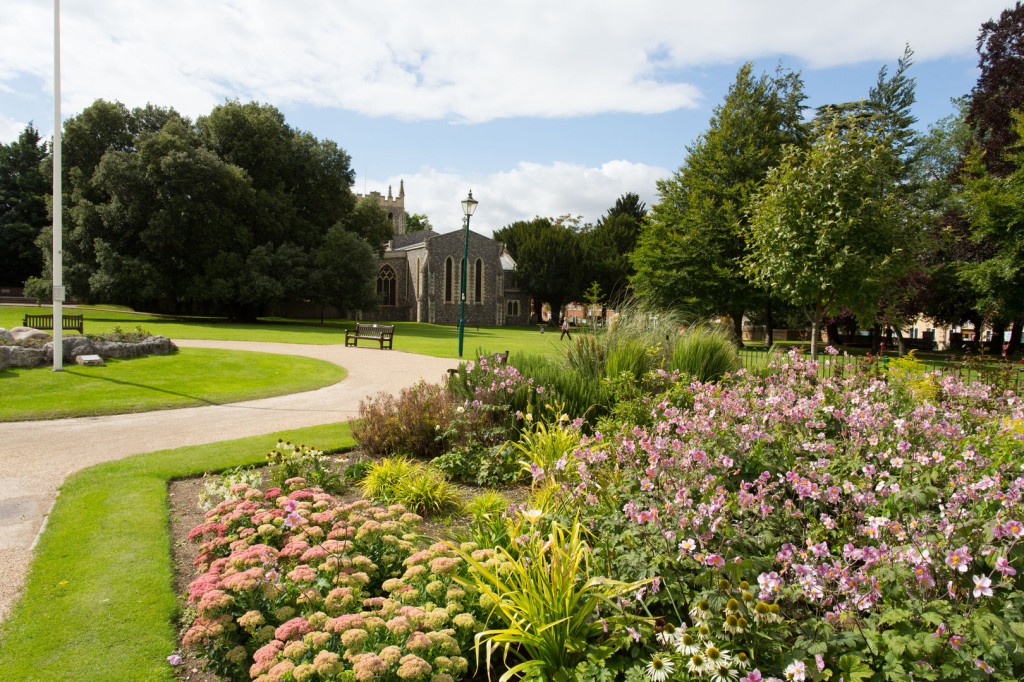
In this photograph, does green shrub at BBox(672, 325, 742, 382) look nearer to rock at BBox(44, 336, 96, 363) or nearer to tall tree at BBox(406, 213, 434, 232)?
rock at BBox(44, 336, 96, 363)

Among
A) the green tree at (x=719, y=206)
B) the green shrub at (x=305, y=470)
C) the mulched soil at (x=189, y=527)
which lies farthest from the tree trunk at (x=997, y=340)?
the green shrub at (x=305, y=470)

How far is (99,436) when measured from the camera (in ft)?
27.5

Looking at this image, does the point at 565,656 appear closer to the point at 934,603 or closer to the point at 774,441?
the point at 934,603

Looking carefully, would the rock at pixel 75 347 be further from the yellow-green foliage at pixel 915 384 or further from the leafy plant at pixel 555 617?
the yellow-green foliage at pixel 915 384

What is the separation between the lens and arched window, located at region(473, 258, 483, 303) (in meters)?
60.9

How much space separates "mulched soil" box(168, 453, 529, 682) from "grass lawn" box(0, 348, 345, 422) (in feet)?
17.4

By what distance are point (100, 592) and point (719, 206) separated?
2702cm

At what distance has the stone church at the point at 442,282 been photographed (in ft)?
193

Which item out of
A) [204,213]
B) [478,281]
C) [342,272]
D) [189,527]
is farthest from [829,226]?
[478,281]

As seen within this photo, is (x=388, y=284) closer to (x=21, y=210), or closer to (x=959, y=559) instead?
(x=21, y=210)

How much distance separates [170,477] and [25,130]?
67303mm

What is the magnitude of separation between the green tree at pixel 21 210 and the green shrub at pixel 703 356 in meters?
54.7

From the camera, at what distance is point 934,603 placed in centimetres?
230

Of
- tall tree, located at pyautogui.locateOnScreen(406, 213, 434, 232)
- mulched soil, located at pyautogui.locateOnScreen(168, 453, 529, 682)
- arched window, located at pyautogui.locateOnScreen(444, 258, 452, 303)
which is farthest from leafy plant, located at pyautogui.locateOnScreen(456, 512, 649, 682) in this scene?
tall tree, located at pyautogui.locateOnScreen(406, 213, 434, 232)
